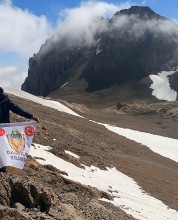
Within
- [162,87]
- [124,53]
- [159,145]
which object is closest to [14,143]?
[159,145]

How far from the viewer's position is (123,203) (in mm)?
16344

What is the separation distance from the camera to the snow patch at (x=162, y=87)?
138 metres

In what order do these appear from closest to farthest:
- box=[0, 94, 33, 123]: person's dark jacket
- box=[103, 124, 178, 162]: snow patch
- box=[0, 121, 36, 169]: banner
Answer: box=[0, 121, 36, 169]: banner
box=[0, 94, 33, 123]: person's dark jacket
box=[103, 124, 178, 162]: snow patch

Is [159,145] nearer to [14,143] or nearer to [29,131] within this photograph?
[29,131]

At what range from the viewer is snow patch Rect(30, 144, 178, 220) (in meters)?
16.2

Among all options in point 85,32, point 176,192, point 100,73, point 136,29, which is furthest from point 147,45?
point 176,192

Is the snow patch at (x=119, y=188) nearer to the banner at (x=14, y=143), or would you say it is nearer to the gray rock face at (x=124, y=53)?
the banner at (x=14, y=143)

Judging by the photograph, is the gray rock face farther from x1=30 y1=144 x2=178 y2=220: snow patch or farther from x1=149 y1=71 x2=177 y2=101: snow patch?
x1=30 y1=144 x2=178 y2=220: snow patch

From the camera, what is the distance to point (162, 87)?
145m

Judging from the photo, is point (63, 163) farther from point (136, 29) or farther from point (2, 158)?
point (136, 29)

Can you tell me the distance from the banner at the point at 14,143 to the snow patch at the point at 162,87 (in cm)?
12685

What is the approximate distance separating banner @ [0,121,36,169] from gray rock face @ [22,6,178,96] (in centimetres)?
14743

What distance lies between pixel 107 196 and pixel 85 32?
183946 millimetres

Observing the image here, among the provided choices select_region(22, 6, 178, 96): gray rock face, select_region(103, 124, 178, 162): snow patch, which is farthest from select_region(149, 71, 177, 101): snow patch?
select_region(103, 124, 178, 162): snow patch
